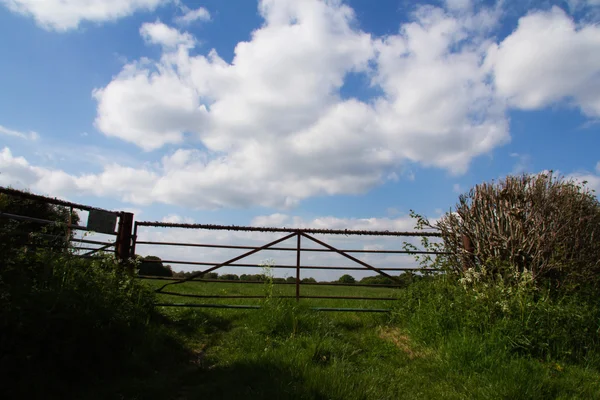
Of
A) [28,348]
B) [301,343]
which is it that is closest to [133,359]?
[28,348]

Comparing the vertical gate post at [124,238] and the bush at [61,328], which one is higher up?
the vertical gate post at [124,238]

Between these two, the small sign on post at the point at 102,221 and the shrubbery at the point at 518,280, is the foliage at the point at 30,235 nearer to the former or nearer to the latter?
the small sign on post at the point at 102,221

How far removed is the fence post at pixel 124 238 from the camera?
23.3 ft

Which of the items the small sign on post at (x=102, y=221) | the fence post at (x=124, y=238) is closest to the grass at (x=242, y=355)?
the small sign on post at (x=102, y=221)

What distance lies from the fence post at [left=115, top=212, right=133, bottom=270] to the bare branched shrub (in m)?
6.00

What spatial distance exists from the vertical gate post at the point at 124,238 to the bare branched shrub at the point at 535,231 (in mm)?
5997

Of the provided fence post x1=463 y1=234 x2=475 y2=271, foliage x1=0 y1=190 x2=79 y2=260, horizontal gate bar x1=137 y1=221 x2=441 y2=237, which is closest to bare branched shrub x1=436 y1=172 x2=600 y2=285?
fence post x1=463 y1=234 x2=475 y2=271

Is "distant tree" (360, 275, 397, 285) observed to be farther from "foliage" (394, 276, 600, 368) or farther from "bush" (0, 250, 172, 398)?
"bush" (0, 250, 172, 398)

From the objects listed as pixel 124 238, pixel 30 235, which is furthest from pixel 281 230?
pixel 30 235

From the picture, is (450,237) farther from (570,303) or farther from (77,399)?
(77,399)

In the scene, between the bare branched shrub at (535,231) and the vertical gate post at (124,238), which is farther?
the vertical gate post at (124,238)

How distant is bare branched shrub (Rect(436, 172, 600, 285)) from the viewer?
20.4ft

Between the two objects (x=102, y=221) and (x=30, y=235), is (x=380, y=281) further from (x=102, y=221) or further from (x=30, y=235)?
(x=30, y=235)

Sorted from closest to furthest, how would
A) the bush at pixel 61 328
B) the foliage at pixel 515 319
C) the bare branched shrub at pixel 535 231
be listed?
1. the bush at pixel 61 328
2. the foliage at pixel 515 319
3. the bare branched shrub at pixel 535 231
